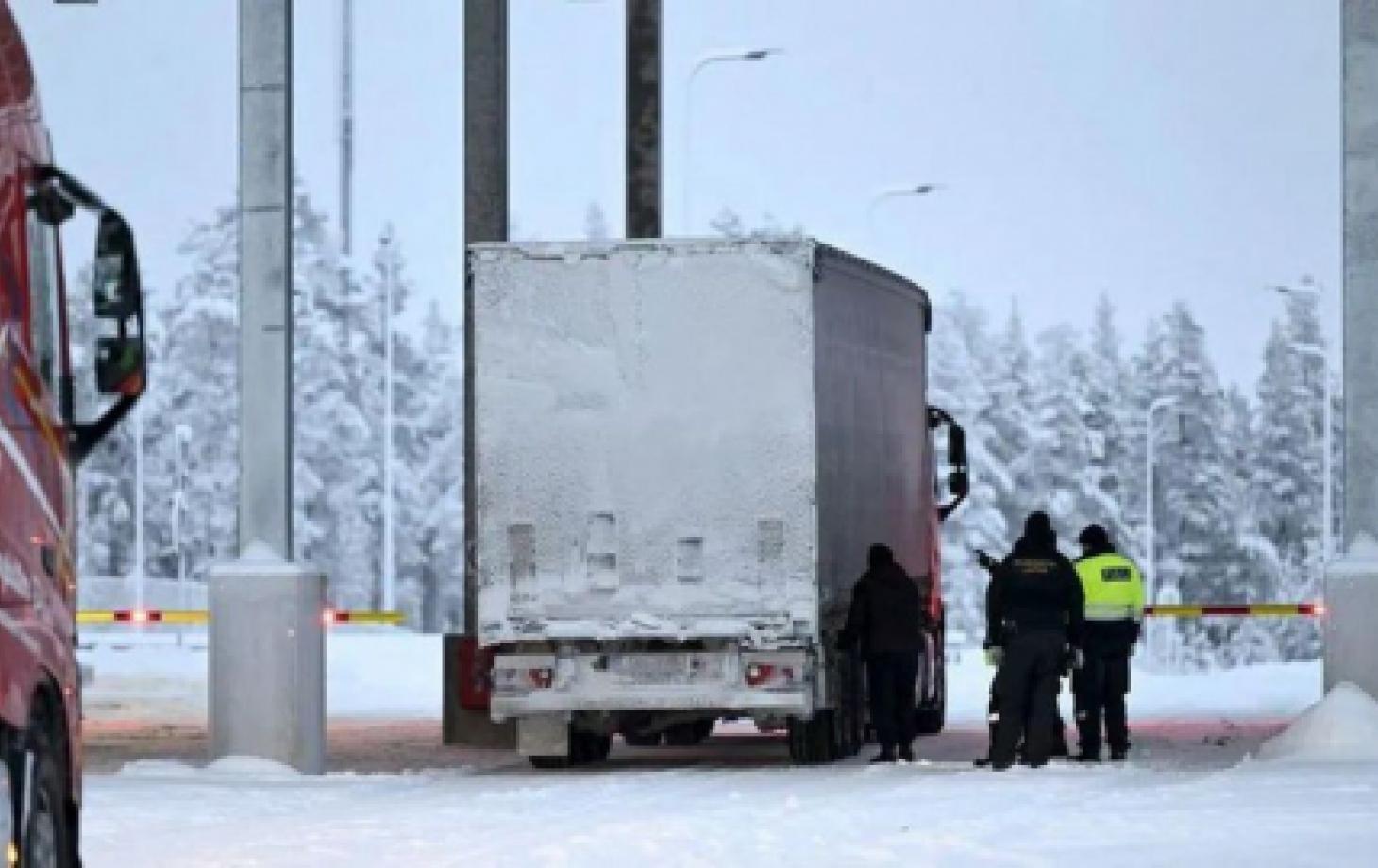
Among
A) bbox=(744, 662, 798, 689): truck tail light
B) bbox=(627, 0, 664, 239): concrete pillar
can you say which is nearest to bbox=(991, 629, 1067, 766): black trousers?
bbox=(744, 662, 798, 689): truck tail light

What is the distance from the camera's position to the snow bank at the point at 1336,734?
28766 mm

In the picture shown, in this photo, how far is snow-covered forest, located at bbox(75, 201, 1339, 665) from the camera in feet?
399

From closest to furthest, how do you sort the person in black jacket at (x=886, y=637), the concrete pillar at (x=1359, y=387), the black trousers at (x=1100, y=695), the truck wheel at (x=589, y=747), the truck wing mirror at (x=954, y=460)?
1. the concrete pillar at (x=1359, y=387)
2. the person in black jacket at (x=886, y=637)
3. the black trousers at (x=1100, y=695)
4. the truck wheel at (x=589, y=747)
5. the truck wing mirror at (x=954, y=460)

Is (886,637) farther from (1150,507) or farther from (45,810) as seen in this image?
(1150,507)

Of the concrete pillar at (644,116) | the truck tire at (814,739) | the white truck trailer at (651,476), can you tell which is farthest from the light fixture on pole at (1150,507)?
the white truck trailer at (651,476)

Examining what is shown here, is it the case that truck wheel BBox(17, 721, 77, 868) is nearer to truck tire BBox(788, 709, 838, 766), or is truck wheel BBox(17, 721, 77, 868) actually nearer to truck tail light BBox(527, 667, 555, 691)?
truck tail light BBox(527, 667, 555, 691)

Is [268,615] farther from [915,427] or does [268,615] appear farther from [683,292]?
[915,427]

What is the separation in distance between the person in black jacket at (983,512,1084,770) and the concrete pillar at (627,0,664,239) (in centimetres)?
889

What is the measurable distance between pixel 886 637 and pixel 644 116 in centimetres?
816

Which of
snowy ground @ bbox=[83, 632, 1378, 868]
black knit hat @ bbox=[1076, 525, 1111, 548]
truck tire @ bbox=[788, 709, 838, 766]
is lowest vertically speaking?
snowy ground @ bbox=[83, 632, 1378, 868]

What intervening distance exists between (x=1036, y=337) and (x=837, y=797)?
450 feet

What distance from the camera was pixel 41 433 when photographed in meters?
14.2

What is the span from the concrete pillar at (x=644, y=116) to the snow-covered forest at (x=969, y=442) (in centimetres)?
7848

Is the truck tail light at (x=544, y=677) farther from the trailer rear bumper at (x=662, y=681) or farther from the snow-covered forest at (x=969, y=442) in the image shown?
the snow-covered forest at (x=969, y=442)
